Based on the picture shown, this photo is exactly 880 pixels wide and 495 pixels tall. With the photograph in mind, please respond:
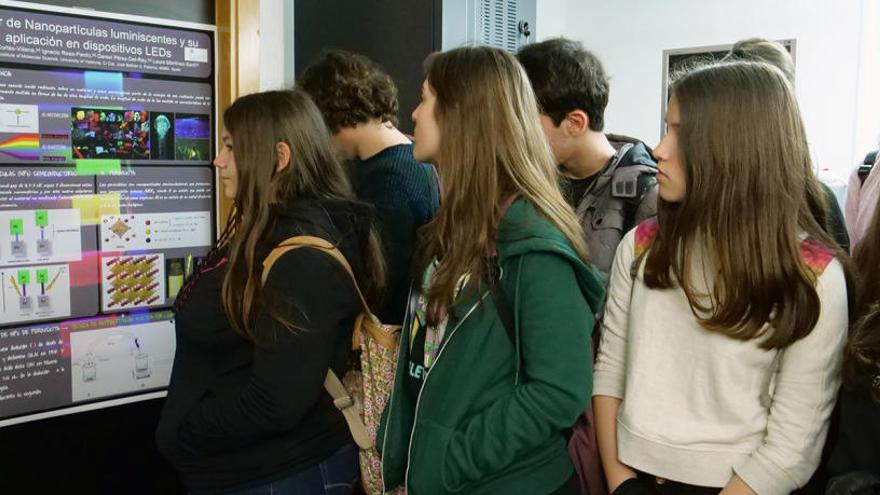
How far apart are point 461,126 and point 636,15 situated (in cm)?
318

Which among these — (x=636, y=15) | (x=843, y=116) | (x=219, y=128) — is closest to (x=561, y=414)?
(x=219, y=128)

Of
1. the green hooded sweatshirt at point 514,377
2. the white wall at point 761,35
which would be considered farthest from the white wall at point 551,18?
the green hooded sweatshirt at point 514,377

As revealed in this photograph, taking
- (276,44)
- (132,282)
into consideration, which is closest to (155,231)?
(132,282)

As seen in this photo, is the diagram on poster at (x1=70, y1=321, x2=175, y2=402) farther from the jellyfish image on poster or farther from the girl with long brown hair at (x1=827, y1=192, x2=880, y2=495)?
the girl with long brown hair at (x1=827, y1=192, x2=880, y2=495)

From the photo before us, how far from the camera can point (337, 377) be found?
154 centimetres

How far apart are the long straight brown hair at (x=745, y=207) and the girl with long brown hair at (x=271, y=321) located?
2.00ft

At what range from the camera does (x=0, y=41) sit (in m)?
2.03

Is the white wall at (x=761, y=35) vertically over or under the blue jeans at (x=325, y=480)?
over

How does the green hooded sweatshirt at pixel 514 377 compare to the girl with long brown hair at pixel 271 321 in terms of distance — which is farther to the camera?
the girl with long brown hair at pixel 271 321

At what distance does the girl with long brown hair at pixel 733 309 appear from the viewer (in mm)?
1206

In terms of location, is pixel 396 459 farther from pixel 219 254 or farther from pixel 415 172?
pixel 415 172

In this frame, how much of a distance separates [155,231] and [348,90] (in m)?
0.81

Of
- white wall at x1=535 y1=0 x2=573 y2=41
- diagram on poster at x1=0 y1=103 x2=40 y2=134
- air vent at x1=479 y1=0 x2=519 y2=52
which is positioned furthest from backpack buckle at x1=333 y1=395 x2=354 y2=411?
white wall at x1=535 y1=0 x2=573 y2=41

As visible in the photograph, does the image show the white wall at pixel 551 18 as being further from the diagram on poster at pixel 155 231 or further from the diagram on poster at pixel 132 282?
the diagram on poster at pixel 132 282
